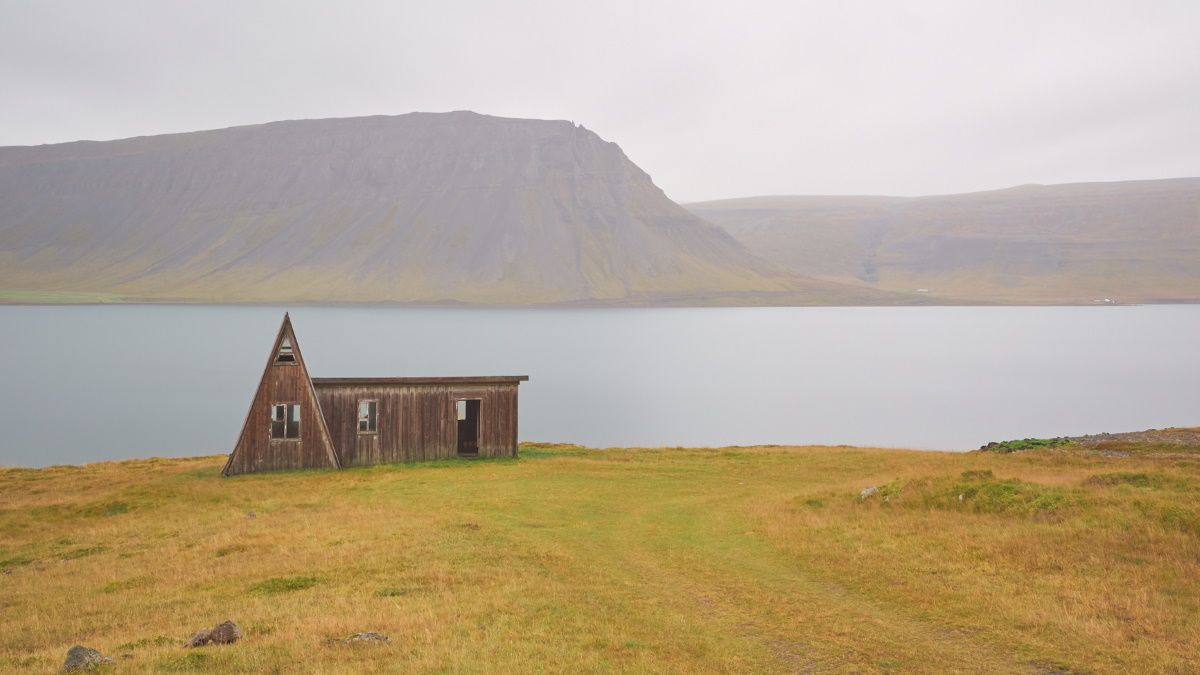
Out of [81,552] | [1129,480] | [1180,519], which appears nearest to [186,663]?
[81,552]

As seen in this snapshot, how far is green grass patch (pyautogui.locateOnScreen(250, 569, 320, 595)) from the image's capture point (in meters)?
18.8

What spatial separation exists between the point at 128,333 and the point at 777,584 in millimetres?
204403

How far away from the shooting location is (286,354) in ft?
130

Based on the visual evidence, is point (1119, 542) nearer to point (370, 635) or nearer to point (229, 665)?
point (370, 635)

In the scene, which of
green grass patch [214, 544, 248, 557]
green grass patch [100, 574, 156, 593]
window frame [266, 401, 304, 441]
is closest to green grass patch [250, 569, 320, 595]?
green grass patch [100, 574, 156, 593]

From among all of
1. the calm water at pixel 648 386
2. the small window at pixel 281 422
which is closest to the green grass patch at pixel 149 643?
the small window at pixel 281 422

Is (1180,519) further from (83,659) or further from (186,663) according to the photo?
(83,659)

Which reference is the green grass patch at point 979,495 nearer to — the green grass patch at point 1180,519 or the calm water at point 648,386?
the green grass patch at point 1180,519

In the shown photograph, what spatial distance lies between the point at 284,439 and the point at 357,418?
3.40m

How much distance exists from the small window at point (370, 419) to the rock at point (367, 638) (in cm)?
2721

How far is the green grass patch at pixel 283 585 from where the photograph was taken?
18828 millimetres

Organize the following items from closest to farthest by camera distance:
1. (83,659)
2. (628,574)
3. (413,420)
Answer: (83,659) → (628,574) → (413,420)

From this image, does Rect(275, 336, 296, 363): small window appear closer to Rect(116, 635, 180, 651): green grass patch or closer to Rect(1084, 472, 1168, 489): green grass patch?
Rect(116, 635, 180, 651): green grass patch

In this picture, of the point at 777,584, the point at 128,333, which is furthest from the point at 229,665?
the point at 128,333
